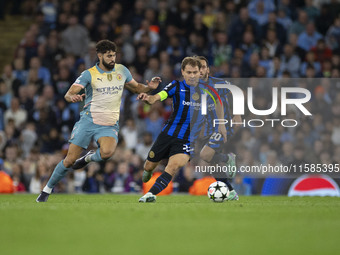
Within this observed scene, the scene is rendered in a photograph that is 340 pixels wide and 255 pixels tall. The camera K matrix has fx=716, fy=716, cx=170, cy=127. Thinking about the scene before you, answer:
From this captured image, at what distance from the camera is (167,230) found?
668 cm

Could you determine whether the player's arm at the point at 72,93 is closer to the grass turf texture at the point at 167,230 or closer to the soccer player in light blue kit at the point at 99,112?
the soccer player in light blue kit at the point at 99,112

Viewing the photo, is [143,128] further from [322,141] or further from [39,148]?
[322,141]

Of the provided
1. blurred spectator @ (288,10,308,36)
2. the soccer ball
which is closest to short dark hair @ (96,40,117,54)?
the soccer ball

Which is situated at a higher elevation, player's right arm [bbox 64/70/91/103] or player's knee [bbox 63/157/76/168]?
player's right arm [bbox 64/70/91/103]

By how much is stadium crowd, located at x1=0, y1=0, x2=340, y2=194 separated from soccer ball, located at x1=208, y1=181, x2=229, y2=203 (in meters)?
3.28

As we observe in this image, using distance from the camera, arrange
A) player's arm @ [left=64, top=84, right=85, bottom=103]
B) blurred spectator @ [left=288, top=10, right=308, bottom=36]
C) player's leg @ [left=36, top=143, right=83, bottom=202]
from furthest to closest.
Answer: blurred spectator @ [left=288, top=10, right=308, bottom=36] < player's leg @ [left=36, top=143, right=83, bottom=202] < player's arm @ [left=64, top=84, right=85, bottom=103]

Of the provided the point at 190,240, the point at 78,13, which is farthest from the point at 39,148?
the point at 190,240

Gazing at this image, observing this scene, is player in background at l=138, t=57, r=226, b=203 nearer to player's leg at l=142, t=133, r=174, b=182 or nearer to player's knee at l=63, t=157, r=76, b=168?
player's leg at l=142, t=133, r=174, b=182

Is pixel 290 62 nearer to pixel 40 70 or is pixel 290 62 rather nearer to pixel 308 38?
pixel 308 38

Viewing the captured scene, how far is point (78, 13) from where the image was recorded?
19594mm

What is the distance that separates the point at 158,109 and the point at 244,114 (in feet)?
11.2

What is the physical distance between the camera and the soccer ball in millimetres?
10688

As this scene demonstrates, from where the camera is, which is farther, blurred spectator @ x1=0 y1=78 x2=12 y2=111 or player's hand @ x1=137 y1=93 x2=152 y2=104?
blurred spectator @ x1=0 y1=78 x2=12 y2=111

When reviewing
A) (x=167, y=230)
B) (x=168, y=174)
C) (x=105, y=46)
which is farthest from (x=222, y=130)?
(x=167, y=230)
